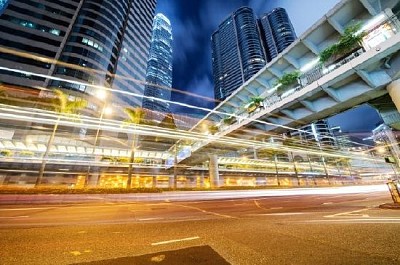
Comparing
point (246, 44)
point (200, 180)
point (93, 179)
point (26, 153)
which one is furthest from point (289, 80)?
point (246, 44)

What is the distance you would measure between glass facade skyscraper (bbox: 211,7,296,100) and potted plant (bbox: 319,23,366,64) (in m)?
112

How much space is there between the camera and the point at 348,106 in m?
14.5

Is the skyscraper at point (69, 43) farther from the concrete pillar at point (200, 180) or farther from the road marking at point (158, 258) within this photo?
the road marking at point (158, 258)

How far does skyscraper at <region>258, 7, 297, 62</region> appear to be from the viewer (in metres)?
128

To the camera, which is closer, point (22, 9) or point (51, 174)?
point (51, 174)

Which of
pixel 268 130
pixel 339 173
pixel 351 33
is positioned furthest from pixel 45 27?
pixel 339 173

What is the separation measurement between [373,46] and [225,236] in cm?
1400

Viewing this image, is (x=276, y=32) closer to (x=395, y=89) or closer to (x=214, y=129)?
(x=214, y=129)

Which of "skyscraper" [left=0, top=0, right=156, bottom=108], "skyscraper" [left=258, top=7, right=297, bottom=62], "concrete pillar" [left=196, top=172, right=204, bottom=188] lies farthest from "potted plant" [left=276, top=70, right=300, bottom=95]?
"skyscraper" [left=258, top=7, right=297, bottom=62]

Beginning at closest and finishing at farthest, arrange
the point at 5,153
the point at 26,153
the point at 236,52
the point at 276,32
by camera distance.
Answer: the point at 5,153 < the point at 26,153 < the point at 276,32 < the point at 236,52

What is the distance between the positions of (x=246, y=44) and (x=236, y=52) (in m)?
8.38

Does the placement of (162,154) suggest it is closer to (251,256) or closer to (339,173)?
(251,256)

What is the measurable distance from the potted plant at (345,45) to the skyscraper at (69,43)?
152 ft

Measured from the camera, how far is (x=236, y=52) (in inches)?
5330
